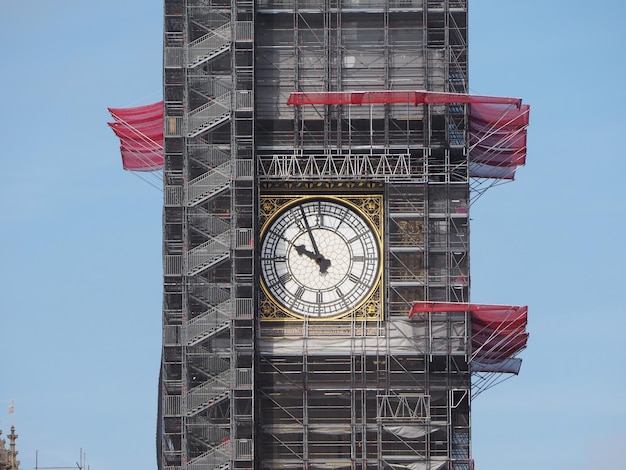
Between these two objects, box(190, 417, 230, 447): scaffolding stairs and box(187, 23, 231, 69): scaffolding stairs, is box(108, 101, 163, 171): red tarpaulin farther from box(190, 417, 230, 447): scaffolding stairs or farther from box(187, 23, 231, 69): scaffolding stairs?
box(190, 417, 230, 447): scaffolding stairs

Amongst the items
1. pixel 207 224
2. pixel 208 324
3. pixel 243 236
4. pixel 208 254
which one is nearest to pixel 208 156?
pixel 207 224

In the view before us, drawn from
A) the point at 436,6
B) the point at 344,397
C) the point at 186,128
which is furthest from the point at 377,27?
the point at 344,397

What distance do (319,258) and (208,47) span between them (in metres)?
8.27

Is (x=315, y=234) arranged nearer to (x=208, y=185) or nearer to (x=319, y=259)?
(x=319, y=259)

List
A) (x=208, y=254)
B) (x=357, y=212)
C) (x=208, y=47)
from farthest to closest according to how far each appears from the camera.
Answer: (x=357, y=212), (x=208, y=47), (x=208, y=254)

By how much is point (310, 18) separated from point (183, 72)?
5.03 m

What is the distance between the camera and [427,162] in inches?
3211

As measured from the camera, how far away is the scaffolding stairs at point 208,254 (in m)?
79.9

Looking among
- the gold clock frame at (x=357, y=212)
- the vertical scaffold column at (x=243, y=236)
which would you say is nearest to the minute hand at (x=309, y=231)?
the gold clock frame at (x=357, y=212)

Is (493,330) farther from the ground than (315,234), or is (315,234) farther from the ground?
(315,234)

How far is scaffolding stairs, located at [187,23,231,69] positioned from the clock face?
588cm

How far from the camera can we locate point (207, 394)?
7900cm

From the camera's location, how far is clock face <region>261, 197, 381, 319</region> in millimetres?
81500

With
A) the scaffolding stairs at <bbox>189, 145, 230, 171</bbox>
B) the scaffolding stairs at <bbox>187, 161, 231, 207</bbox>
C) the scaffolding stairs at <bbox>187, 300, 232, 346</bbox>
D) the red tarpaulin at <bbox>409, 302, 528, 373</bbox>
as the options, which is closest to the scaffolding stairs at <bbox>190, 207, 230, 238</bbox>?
the scaffolding stairs at <bbox>187, 161, 231, 207</bbox>
